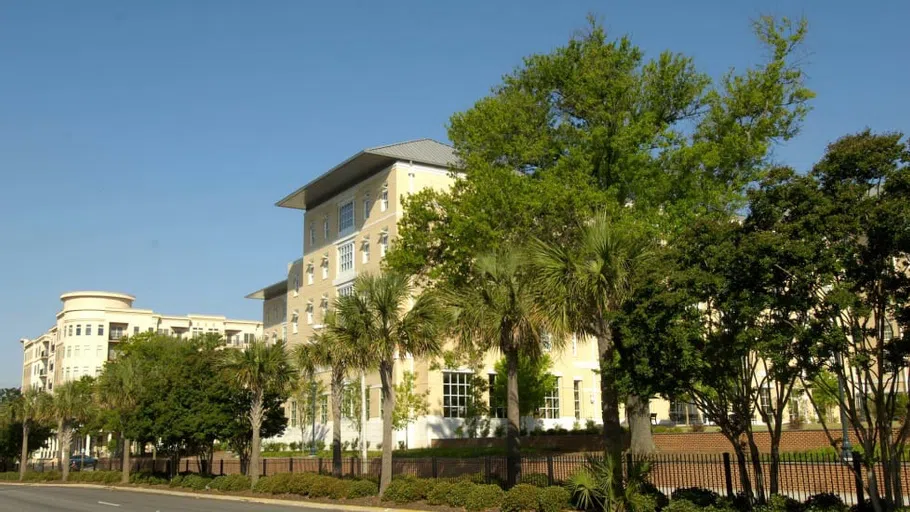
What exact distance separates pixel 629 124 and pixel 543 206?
533cm

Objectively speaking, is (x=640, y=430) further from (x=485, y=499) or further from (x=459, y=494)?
(x=485, y=499)

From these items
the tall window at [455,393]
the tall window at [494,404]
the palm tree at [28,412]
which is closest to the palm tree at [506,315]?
the tall window at [455,393]

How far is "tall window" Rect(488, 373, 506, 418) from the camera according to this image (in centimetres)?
5341

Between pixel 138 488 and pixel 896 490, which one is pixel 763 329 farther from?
pixel 138 488

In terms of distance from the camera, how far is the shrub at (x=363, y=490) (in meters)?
30.5

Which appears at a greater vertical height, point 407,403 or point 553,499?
point 407,403

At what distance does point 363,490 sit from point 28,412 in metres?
47.2

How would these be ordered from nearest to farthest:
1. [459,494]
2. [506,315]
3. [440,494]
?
[506,315] < [459,494] < [440,494]

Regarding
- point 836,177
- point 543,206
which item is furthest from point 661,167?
point 836,177

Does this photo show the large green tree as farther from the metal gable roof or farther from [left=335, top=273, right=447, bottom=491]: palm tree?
the metal gable roof

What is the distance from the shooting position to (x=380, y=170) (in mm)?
57500

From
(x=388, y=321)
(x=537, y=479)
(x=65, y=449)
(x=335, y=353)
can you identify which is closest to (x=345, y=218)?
(x=65, y=449)

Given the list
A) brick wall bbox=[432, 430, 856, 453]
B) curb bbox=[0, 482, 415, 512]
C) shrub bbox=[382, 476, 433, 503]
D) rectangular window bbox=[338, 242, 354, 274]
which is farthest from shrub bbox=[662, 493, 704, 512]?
rectangular window bbox=[338, 242, 354, 274]

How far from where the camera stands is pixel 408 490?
2767cm
